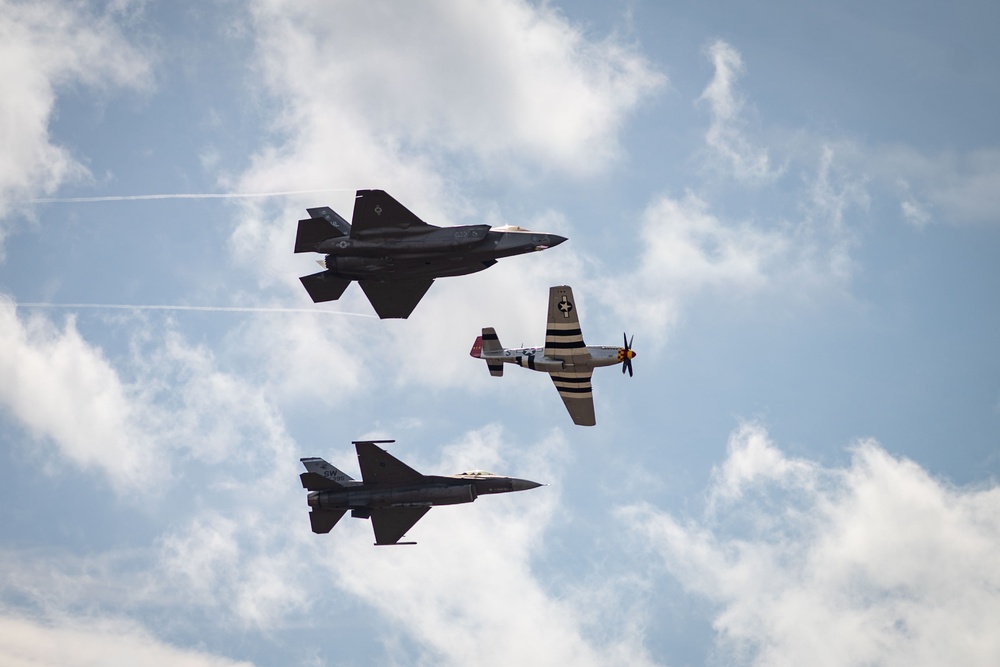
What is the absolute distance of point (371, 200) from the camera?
285 ft

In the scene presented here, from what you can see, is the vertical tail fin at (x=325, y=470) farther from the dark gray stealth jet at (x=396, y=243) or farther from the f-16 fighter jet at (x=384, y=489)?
the dark gray stealth jet at (x=396, y=243)

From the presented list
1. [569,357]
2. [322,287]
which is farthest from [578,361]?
[322,287]

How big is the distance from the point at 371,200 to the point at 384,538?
28.6 metres

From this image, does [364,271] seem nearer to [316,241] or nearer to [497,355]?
[316,241]

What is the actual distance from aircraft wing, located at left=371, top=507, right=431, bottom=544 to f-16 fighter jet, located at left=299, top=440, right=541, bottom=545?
8 cm

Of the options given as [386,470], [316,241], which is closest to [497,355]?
[386,470]

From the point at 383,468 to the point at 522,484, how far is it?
11.2 meters

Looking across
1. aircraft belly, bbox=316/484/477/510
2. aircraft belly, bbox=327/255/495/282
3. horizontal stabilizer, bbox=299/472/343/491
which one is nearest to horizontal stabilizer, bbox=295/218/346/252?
aircraft belly, bbox=327/255/495/282

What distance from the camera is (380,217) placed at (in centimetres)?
8731

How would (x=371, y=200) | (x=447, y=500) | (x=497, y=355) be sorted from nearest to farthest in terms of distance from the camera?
1. (x=371, y=200)
2. (x=447, y=500)
3. (x=497, y=355)

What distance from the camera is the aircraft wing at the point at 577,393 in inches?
3937

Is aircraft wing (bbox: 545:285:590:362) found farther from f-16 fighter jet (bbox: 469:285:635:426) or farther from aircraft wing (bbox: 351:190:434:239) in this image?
aircraft wing (bbox: 351:190:434:239)

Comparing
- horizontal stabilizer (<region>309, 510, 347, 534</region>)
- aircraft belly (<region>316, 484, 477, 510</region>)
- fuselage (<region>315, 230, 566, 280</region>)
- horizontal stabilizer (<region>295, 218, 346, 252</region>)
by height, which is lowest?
horizontal stabilizer (<region>309, 510, 347, 534</region>)

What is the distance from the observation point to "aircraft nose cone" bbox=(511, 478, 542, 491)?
97500 millimetres
